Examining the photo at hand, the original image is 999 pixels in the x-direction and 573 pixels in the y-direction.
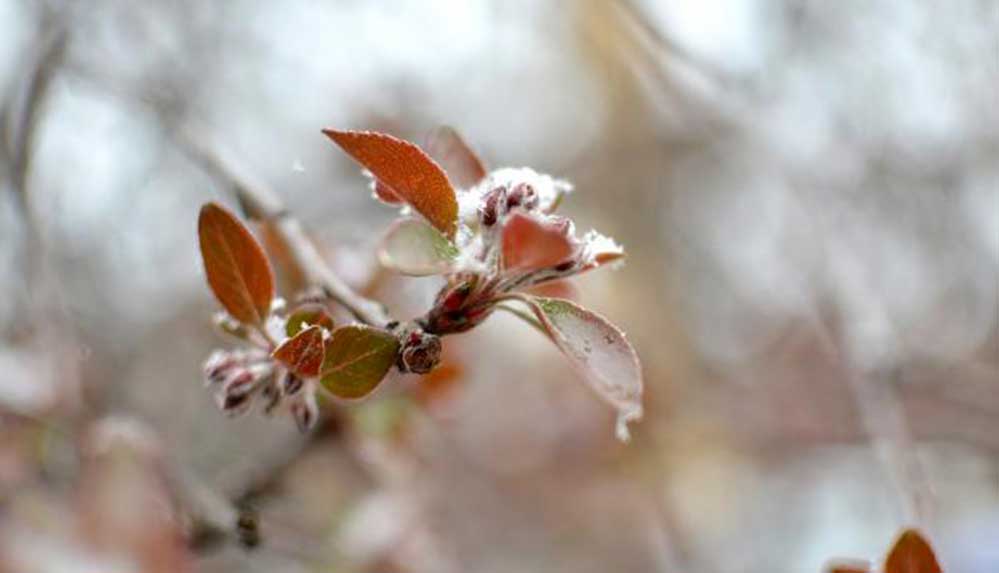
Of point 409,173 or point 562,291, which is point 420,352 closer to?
point 409,173

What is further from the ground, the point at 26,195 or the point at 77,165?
the point at 77,165

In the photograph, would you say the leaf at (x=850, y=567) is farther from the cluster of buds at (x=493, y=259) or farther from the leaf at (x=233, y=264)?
the leaf at (x=233, y=264)

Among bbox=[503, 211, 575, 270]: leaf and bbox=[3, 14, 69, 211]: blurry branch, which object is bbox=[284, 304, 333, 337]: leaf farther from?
bbox=[3, 14, 69, 211]: blurry branch

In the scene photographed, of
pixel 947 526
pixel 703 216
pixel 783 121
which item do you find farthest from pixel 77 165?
pixel 703 216

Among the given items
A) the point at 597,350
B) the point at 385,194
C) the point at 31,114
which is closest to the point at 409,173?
the point at 385,194

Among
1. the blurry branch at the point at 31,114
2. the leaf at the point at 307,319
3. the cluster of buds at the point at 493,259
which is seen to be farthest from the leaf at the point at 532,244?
the blurry branch at the point at 31,114

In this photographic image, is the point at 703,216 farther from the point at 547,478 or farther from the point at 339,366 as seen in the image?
the point at 339,366
